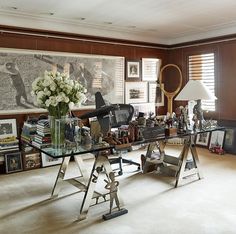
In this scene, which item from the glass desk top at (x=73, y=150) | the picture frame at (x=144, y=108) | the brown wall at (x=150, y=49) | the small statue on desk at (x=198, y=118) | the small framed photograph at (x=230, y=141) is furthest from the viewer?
the picture frame at (x=144, y=108)

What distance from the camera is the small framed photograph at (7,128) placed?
434 cm

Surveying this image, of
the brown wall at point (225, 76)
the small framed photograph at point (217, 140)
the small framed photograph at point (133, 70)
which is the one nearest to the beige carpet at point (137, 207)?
the small framed photograph at point (217, 140)

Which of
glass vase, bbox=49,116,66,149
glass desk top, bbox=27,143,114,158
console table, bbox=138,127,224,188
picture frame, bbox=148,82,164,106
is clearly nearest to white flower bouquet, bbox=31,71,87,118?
glass vase, bbox=49,116,66,149

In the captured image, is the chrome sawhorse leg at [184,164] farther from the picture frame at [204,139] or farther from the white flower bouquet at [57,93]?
the picture frame at [204,139]

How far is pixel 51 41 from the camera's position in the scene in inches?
188

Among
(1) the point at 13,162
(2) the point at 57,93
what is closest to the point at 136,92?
(1) the point at 13,162

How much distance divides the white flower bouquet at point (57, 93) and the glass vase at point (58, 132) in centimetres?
9

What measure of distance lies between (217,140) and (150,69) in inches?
81.3

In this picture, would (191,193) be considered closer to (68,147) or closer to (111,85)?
(68,147)

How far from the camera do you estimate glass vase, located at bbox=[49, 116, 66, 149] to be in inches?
109

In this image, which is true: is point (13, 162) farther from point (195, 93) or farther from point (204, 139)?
point (204, 139)

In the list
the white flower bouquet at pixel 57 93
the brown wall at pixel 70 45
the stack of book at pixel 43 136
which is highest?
the brown wall at pixel 70 45

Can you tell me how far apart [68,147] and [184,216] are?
1.35 m

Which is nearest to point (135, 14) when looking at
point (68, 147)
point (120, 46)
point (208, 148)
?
point (120, 46)
